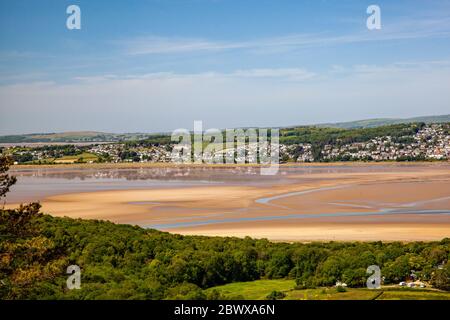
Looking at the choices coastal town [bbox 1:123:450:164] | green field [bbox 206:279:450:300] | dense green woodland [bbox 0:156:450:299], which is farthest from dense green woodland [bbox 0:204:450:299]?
coastal town [bbox 1:123:450:164]

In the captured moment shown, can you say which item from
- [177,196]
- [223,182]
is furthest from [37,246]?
[223,182]

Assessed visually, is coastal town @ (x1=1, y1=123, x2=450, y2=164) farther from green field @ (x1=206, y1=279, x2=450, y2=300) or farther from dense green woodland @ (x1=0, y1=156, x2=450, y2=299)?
green field @ (x1=206, y1=279, x2=450, y2=300)

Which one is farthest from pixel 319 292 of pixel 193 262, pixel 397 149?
pixel 397 149

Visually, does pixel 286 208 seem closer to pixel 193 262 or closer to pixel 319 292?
pixel 193 262

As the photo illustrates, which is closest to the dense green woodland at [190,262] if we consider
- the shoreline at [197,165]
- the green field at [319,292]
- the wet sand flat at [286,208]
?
the green field at [319,292]

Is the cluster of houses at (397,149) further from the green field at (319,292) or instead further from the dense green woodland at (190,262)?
the green field at (319,292)
